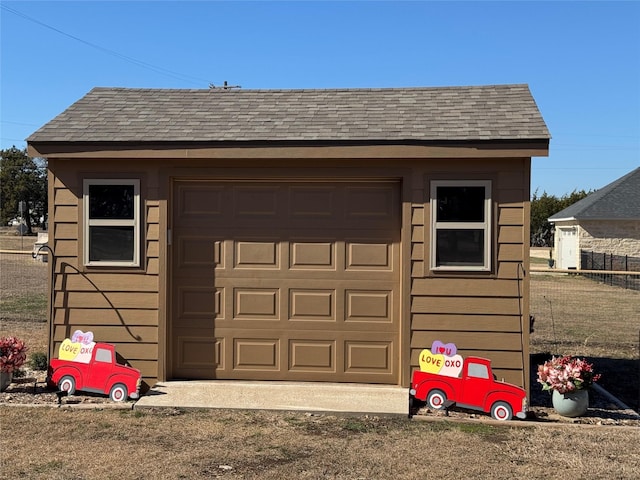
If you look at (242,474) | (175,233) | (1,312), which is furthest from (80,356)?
(1,312)

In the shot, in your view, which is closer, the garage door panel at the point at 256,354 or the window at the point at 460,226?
the window at the point at 460,226

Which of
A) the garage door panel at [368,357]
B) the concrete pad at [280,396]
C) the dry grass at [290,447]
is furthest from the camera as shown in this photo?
the garage door panel at [368,357]

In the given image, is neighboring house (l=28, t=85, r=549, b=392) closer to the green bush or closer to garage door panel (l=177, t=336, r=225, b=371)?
garage door panel (l=177, t=336, r=225, b=371)

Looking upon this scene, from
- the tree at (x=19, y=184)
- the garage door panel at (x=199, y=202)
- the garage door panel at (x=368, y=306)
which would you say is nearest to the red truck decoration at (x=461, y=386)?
the garage door panel at (x=368, y=306)

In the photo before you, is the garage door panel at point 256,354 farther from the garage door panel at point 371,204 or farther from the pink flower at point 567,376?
the pink flower at point 567,376

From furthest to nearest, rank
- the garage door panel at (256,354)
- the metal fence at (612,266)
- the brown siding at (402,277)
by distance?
the metal fence at (612,266) → the garage door panel at (256,354) → the brown siding at (402,277)

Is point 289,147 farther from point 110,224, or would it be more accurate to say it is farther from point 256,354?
point 256,354

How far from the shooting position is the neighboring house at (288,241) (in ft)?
20.1

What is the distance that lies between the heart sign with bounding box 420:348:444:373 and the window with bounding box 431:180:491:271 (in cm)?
90

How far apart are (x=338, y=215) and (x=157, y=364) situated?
2.56 meters

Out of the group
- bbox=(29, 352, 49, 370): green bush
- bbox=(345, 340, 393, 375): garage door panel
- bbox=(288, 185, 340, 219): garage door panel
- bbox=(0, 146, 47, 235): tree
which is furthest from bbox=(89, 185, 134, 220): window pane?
bbox=(0, 146, 47, 235): tree

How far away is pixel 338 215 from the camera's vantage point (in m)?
6.52

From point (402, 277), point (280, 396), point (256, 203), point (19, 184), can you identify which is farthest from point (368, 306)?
point (19, 184)

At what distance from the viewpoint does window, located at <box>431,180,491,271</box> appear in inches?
241
